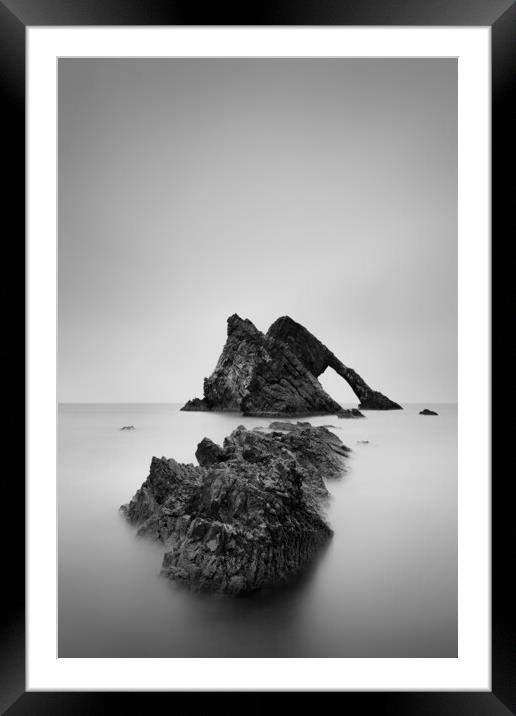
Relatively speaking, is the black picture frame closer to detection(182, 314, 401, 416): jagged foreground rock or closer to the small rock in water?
the small rock in water

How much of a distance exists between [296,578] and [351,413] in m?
0.87

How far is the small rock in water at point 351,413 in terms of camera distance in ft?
6.31

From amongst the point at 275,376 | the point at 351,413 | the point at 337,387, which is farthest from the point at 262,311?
the point at 351,413

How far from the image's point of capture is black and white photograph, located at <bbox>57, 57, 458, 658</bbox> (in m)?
1.79

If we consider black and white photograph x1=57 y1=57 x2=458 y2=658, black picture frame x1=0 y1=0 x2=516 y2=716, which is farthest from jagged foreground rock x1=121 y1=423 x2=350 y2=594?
black picture frame x1=0 y1=0 x2=516 y2=716

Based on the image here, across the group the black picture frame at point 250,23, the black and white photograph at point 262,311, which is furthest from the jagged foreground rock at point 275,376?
the black picture frame at point 250,23

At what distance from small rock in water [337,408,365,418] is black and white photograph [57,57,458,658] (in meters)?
0.01

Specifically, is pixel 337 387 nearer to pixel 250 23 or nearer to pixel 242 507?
pixel 242 507

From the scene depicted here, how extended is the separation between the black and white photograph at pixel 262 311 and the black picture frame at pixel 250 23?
0.89 feet

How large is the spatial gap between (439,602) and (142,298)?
2.24 meters

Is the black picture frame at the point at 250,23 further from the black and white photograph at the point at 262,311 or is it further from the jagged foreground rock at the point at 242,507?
the jagged foreground rock at the point at 242,507

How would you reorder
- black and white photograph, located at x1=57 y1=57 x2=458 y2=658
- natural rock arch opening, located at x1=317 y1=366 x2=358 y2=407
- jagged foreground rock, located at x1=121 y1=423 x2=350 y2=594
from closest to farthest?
jagged foreground rock, located at x1=121 y1=423 x2=350 y2=594
black and white photograph, located at x1=57 y1=57 x2=458 y2=658
natural rock arch opening, located at x1=317 y1=366 x2=358 y2=407

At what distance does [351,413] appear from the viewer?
1.93 meters

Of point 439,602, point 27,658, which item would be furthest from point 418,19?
point 27,658
